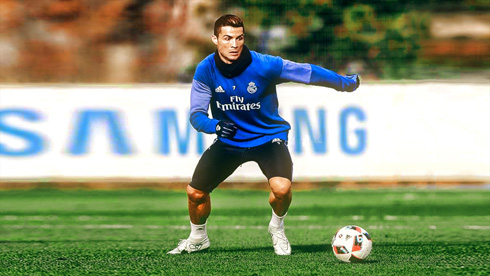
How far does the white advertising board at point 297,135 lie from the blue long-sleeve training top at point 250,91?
5512 millimetres

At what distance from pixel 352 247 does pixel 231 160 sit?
3.92 feet

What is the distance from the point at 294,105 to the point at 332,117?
0.57m

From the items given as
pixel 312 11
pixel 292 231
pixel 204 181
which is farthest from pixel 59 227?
pixel 312 11

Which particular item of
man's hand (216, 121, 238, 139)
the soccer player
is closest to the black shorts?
the soccer player

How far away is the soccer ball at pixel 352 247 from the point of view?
20.8 feet

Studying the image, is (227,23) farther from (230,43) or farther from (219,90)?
(219,90)

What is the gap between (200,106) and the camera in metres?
6.66

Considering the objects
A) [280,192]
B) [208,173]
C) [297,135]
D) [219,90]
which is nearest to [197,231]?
[208,173]

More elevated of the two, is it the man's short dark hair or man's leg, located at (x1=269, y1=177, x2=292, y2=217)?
the man's short dark hair

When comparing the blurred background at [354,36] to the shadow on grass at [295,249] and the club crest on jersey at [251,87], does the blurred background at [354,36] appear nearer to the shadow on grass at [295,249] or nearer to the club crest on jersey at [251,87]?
the shadow on grass at [295,249]

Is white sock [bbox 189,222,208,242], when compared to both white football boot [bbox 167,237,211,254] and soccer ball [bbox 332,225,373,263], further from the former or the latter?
soccer ball [bbox 332,225,373,263]

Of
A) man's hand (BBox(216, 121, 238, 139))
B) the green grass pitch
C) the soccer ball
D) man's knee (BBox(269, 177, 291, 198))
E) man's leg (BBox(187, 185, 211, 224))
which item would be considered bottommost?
the green grass pitch

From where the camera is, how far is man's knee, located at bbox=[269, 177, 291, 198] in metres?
6.70

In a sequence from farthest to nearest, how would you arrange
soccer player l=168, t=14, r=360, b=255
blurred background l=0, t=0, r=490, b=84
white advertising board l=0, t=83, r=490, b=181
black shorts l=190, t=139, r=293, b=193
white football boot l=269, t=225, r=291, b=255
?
blurred background l=0, t=0, r=490, b=84 < white advertising board l=0, t=83, r=490, b=181 < white football boot l=269, t=225, r=291, b=255 < black shorts l=190, t=139, r=293, b=193 < soccer player l=168, t=14, r=360, b=255
